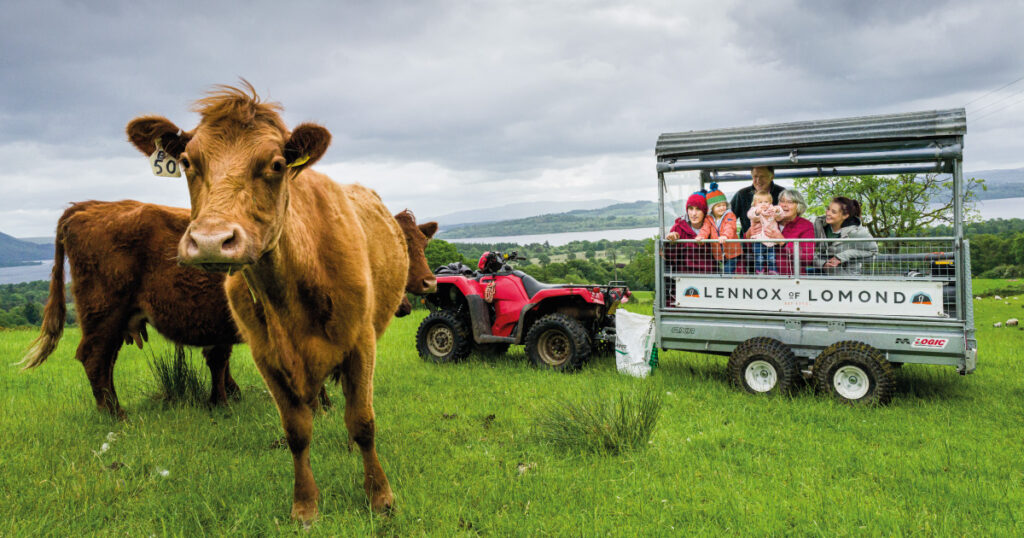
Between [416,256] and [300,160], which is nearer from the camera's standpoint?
[300,160]

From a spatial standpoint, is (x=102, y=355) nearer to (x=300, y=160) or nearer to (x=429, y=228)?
(x=429, y=228)

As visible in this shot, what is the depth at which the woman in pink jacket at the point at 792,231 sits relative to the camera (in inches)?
247

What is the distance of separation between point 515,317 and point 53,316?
5229 mm

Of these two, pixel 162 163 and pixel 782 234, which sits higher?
pixel 162 163

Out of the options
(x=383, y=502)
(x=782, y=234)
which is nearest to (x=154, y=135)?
(x=383, y=502)

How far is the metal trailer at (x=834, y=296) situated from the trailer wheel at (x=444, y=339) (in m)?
2.90

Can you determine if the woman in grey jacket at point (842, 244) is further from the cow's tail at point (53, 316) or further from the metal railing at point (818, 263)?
the cow's tail at point (53, 316)

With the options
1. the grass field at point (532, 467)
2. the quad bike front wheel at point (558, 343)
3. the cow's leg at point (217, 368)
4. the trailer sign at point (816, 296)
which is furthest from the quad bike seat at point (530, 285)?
the cow's leg at point (217, 368)

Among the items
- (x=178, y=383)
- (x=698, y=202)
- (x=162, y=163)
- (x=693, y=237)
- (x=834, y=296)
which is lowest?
(x=178, y=383)

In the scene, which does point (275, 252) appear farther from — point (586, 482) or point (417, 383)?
point (417, 383)

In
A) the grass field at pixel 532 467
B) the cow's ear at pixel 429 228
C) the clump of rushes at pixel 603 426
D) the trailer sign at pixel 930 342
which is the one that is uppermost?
the cow's ear at pixel 429 228

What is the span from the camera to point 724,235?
665cm

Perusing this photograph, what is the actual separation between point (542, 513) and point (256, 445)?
2.79 metres

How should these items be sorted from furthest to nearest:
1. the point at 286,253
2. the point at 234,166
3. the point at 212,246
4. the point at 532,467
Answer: the point at 532,467 < the point at 286,253 < the point at 234,166 < the point at 212,246
